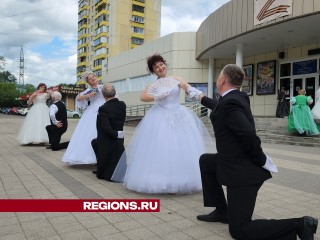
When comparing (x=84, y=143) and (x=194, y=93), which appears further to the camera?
(x=84, y=143)

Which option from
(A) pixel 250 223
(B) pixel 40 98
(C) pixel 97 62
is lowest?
(A) pixel 250 223

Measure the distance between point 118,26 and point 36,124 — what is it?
58154 mm

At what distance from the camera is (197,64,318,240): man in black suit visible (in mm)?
2996

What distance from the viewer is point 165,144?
4.76 m

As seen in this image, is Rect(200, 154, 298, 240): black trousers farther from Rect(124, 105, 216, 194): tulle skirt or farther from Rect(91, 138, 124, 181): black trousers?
Rect(91, 138, 124, 181): black trousers

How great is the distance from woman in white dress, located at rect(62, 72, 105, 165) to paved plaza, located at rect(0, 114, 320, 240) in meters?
0.25

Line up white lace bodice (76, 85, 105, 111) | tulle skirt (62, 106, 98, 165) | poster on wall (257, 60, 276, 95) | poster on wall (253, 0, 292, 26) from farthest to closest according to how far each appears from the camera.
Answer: poster on wall (257, 60, 276, 95)
poster on wall (253, 0, 292, 26)
white lace bodice (76, 85, 105, 111)
tulle skirt (62, 106, 98, 165)

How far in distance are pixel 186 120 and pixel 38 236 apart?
2.44m

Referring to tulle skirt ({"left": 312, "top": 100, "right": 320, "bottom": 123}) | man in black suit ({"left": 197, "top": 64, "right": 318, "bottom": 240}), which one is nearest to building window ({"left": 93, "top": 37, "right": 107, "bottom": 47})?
tulle skirt ({"left": 312, "top": 100, "right": 320, "bottom": 123})

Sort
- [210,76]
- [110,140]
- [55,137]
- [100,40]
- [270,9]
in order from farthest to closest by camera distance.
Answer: [100,40], [210,76], [270,9], [55,137], [110,140]

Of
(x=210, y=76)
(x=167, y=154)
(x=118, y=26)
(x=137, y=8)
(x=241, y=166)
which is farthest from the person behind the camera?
(x=137, y=8)

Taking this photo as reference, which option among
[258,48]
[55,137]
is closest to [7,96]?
[258,48]

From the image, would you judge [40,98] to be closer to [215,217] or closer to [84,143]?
[84,143]

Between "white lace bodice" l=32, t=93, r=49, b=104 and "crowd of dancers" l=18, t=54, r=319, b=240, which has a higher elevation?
"white lace bodice" l=32, t=93, r=49, b=104
